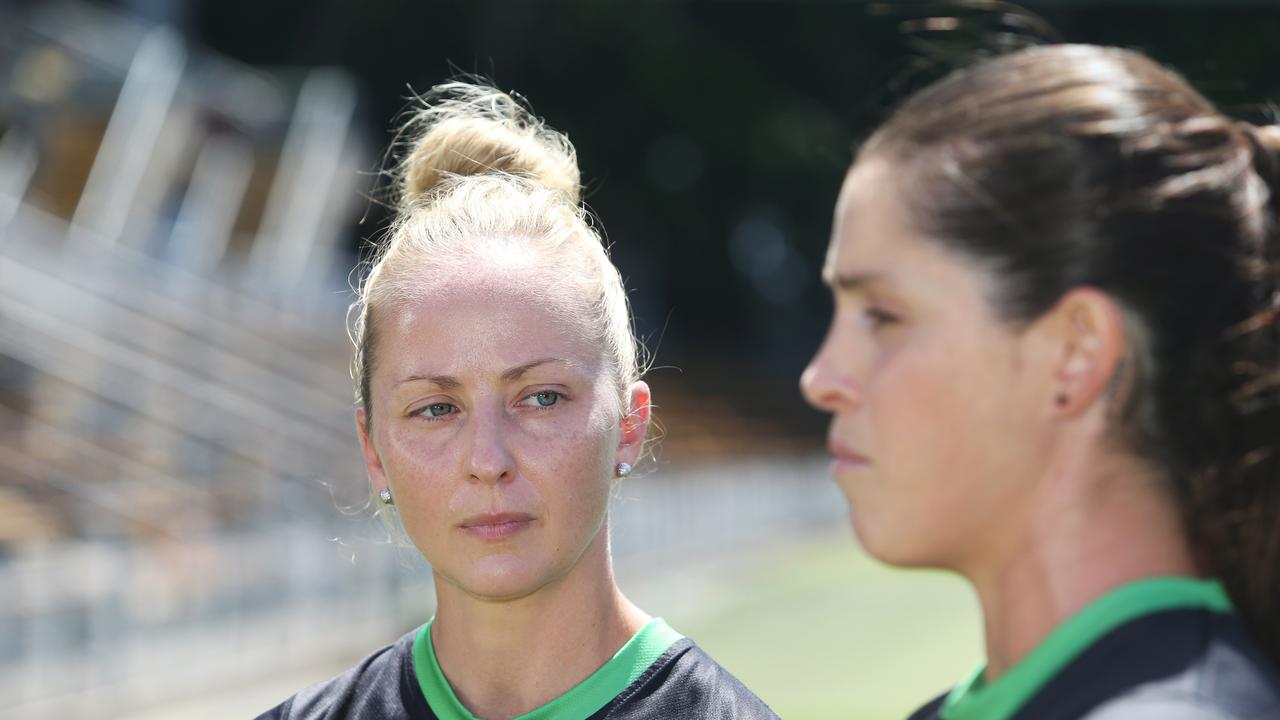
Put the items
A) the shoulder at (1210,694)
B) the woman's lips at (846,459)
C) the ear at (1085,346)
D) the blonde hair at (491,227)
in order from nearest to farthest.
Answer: the shoulder at (1210,694), the ear at (1085,346), the woman's lips at (846,459), the blonde hair at (491,227)

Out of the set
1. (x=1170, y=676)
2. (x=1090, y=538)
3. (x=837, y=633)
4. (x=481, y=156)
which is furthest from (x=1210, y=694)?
(x=837, y=633)

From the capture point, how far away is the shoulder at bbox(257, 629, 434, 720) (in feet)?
6.36

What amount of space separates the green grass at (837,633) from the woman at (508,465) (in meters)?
5.24

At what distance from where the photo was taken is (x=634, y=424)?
80.5 inches

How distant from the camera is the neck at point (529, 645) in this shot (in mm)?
1948

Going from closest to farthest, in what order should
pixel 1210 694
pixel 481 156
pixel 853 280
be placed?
pixel 1210 694 → pixel 853 280 → pixel 481 156

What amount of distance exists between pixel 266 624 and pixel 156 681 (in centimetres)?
96

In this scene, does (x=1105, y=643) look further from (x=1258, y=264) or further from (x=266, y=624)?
(x=266, y=624)

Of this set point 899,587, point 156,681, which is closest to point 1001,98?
point 156,681

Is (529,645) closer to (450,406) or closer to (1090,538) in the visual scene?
(450,406)

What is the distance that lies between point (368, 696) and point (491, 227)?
0.63m

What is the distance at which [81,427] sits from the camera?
9656 mm

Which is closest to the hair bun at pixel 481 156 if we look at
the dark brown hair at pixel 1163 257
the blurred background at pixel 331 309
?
the blurred background at pixel 331 309

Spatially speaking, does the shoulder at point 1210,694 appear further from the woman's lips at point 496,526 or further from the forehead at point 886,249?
the woman's lips at point 496,526
